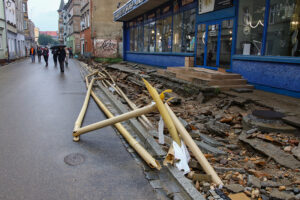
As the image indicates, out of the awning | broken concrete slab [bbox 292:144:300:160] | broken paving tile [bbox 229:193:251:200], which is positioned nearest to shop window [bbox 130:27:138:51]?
the awning

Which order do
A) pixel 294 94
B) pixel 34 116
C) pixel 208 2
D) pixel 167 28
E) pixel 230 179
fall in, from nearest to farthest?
pixel 230 179 → pixel 34 116 → pixel 294 94 → pixel 208 2 → pixel 167 28

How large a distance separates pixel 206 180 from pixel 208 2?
34.7 feet

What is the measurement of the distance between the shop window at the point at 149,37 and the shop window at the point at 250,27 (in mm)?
9789

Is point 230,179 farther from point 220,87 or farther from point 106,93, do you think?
point 106,93

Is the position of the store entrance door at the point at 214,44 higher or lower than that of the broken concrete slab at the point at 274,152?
higher

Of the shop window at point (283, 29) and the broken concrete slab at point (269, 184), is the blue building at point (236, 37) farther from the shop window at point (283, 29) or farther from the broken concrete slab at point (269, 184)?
the broken concrete slab at point (269, 184)

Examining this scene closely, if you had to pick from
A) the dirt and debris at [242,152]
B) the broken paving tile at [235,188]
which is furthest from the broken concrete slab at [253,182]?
the broken paving tile at [235,188]

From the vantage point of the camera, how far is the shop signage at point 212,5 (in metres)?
10.9

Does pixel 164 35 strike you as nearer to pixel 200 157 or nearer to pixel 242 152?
pixel 242 152

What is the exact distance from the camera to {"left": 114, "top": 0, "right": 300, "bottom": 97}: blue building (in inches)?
317

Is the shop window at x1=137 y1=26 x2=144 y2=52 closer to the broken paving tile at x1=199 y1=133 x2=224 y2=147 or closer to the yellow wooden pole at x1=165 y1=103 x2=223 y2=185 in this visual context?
the broken paving tile at x1=199 y1=133 x2=224 y2=147

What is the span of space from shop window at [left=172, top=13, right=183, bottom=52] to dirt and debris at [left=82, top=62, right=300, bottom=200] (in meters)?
7.82

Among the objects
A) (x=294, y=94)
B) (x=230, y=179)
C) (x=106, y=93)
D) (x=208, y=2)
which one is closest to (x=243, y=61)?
(x=294, y=94)

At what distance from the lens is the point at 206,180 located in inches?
135
